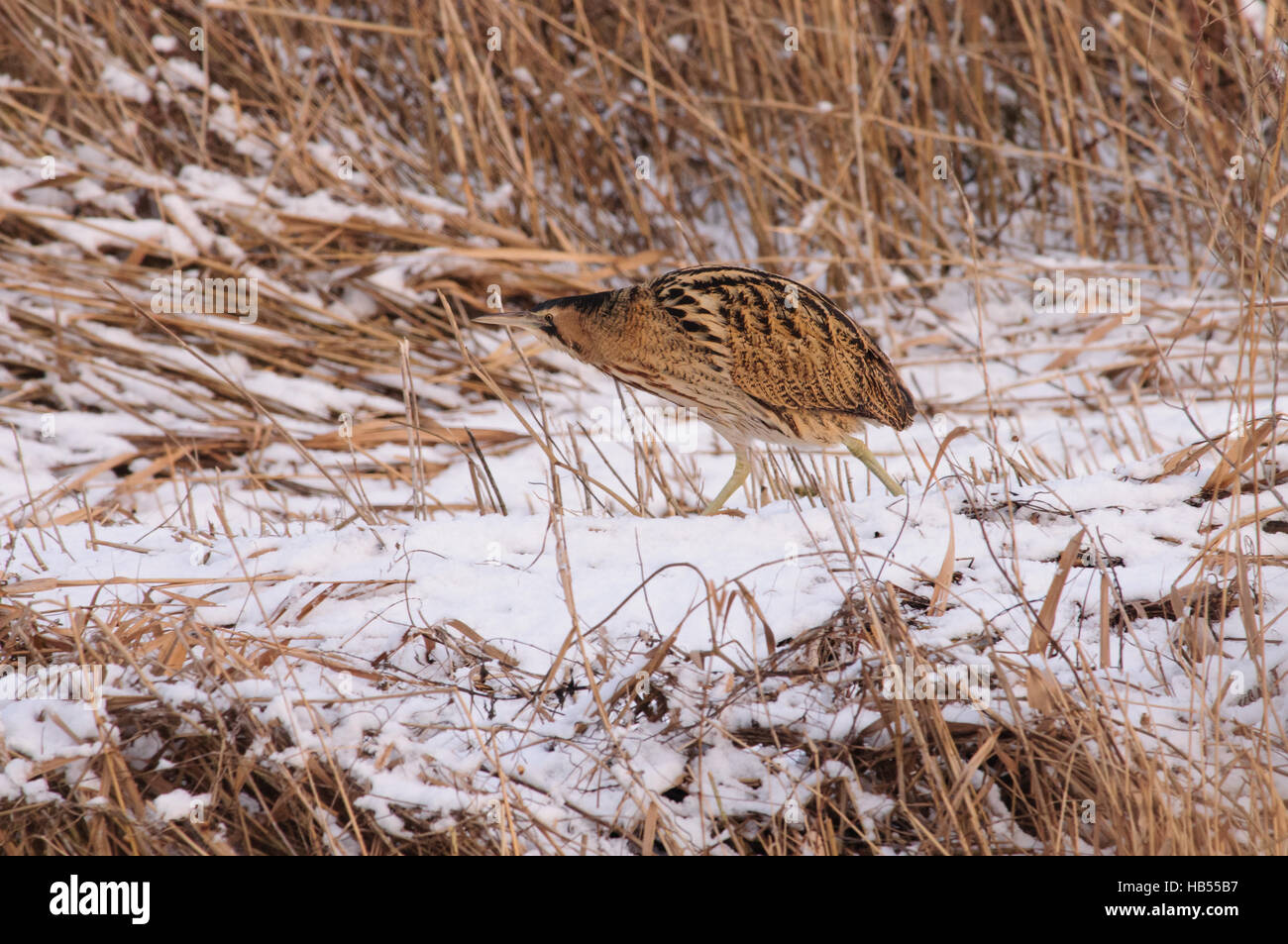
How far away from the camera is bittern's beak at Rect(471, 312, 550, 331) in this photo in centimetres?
295

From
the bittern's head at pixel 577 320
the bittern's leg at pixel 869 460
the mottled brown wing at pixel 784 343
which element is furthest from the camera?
the bittern's head at pixel 577 320

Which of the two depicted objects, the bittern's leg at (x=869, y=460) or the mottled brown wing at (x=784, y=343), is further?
the mottled brown wing at (x=784, y=343)

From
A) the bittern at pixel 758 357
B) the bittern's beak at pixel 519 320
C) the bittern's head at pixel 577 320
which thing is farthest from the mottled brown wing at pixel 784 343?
the bittern's beak at pixel 519 320

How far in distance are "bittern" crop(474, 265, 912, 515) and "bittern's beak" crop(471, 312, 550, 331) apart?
0.26 meters

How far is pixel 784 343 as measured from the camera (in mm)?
2666

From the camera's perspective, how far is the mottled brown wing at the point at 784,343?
2.66 metres

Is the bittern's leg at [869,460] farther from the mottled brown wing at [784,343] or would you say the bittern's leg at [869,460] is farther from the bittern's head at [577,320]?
the bittern's head at [577,320]

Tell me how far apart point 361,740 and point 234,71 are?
12.0ft

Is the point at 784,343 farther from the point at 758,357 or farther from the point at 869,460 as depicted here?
the point at 869,460

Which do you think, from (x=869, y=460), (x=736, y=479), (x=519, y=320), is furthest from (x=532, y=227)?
(x=869, y=460)

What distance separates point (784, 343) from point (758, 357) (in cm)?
7
